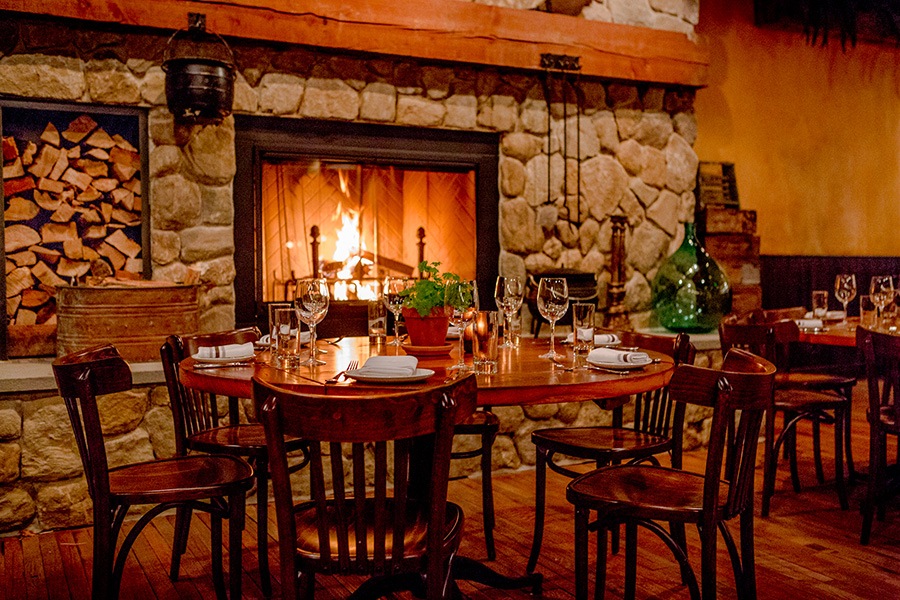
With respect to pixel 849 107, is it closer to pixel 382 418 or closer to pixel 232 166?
pixel 232 166

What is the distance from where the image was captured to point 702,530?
179 cm

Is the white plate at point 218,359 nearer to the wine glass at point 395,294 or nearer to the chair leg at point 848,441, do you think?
the wine glass at point 395,294

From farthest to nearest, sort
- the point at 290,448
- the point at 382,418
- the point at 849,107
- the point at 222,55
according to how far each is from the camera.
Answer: the point at 849,107 < the point at 222,55 < the point at 290,448 < the point at 382,418

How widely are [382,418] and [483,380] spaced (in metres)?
0.50

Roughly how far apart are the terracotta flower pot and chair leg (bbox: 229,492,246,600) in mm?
647

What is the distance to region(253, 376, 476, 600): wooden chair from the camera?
1464 millimetres

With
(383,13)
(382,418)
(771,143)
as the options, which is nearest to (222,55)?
(383,13)

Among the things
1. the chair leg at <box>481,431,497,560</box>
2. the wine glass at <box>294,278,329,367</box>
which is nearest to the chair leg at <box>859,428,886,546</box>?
the chair leg at <box>481,431,497,560</box>

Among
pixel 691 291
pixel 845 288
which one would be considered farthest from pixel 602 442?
pixel 691 291

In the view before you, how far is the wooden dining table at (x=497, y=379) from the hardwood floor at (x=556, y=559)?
0.79m

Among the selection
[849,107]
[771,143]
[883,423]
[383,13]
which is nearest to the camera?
[883,423]

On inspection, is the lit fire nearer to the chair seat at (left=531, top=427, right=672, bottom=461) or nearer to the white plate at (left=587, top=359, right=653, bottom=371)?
the chair seat at (left=531, top=427, right=672, bottom=461)

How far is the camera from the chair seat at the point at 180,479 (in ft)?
6.42

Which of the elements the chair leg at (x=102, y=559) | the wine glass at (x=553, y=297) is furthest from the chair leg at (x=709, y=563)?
the chair leg at (x=102, y=559)
